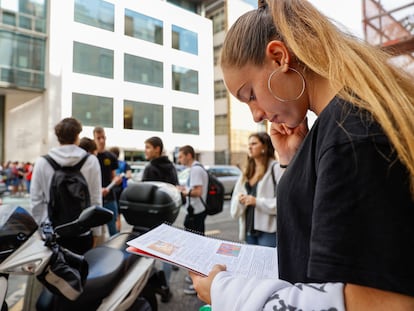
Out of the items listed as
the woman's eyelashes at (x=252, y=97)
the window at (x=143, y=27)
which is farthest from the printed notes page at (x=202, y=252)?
the window at (x=143, y=27)

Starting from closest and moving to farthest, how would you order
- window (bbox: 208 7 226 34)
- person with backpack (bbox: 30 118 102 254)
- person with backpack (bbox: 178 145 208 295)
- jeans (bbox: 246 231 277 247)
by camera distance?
1. window (bbox: 208 7 226 34)
2. person with backpack (bbox: 30 118 102 254)
3. jeans (bbox: 246 231 277 247)
4. person with backpack (bbox: 178 145 208 295)

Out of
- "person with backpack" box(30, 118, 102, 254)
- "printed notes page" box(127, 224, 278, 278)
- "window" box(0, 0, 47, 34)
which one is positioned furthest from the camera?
"person with backpack" box(30, 118, 102, 254)

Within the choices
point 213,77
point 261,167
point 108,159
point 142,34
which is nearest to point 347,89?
point 142,34

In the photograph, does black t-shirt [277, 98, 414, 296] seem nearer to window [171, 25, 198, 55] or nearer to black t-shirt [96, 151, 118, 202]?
window [171, 25, 198, 55]

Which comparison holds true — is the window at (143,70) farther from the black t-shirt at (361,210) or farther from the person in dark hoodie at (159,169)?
the person in dark hoodie at (159,169)

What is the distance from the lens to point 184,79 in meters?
1.68

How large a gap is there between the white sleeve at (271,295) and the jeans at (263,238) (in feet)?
6.45

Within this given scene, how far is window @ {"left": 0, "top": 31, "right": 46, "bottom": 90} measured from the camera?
4.76 ft

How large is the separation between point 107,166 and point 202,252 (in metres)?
2.87

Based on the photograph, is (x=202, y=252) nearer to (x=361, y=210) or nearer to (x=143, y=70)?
(x=361, y=210)

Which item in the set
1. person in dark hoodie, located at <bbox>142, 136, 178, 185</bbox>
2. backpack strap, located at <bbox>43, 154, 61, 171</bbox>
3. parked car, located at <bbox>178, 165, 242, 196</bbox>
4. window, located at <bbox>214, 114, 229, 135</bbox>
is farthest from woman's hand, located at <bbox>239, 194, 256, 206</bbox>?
parked car, located at <bbox>178, 165, 242, 196</bbox>

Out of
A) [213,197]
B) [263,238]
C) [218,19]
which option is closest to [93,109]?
[218,19]

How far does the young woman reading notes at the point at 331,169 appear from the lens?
41 centimetres

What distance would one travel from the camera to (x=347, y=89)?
0.52 m
